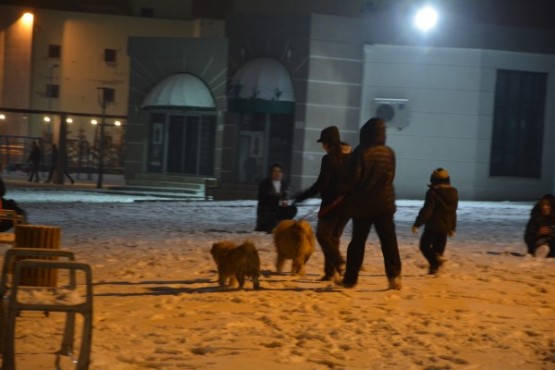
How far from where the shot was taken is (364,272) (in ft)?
41.8

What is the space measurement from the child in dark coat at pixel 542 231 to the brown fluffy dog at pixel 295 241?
5.24 m

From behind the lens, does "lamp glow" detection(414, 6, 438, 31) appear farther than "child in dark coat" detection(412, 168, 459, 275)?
Yes

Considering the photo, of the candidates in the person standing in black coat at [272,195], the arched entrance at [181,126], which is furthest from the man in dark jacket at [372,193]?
the arched entrance at [181,126]

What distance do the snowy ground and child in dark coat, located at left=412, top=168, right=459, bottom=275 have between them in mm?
312

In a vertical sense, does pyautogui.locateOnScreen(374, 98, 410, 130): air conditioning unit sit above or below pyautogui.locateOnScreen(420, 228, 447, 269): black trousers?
above

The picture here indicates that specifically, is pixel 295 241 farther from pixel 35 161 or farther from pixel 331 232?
pixel 35 161

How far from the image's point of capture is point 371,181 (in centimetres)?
1041

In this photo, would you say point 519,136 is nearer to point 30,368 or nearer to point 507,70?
point 507,70

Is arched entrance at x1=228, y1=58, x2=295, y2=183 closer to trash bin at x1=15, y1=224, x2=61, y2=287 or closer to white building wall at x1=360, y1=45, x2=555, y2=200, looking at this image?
white building wall at x1=360, y1=45, x2=555, y2=200

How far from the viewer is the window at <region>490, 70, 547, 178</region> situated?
1315 inches

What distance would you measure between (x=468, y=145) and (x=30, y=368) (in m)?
27.9

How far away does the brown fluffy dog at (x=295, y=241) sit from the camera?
1135cm

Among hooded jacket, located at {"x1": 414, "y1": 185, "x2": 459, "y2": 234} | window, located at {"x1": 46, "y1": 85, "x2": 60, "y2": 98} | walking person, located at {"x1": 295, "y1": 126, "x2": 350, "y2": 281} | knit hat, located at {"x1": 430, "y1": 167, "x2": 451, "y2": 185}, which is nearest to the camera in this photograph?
walking person, located at {"x1": 295, "y1": 126, "x2": 350, "y2": 281}

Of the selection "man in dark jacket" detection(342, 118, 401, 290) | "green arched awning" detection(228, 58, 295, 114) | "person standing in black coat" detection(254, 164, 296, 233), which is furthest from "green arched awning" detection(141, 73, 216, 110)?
"man in dark jacket" detection(342, 118, 401, 290)
